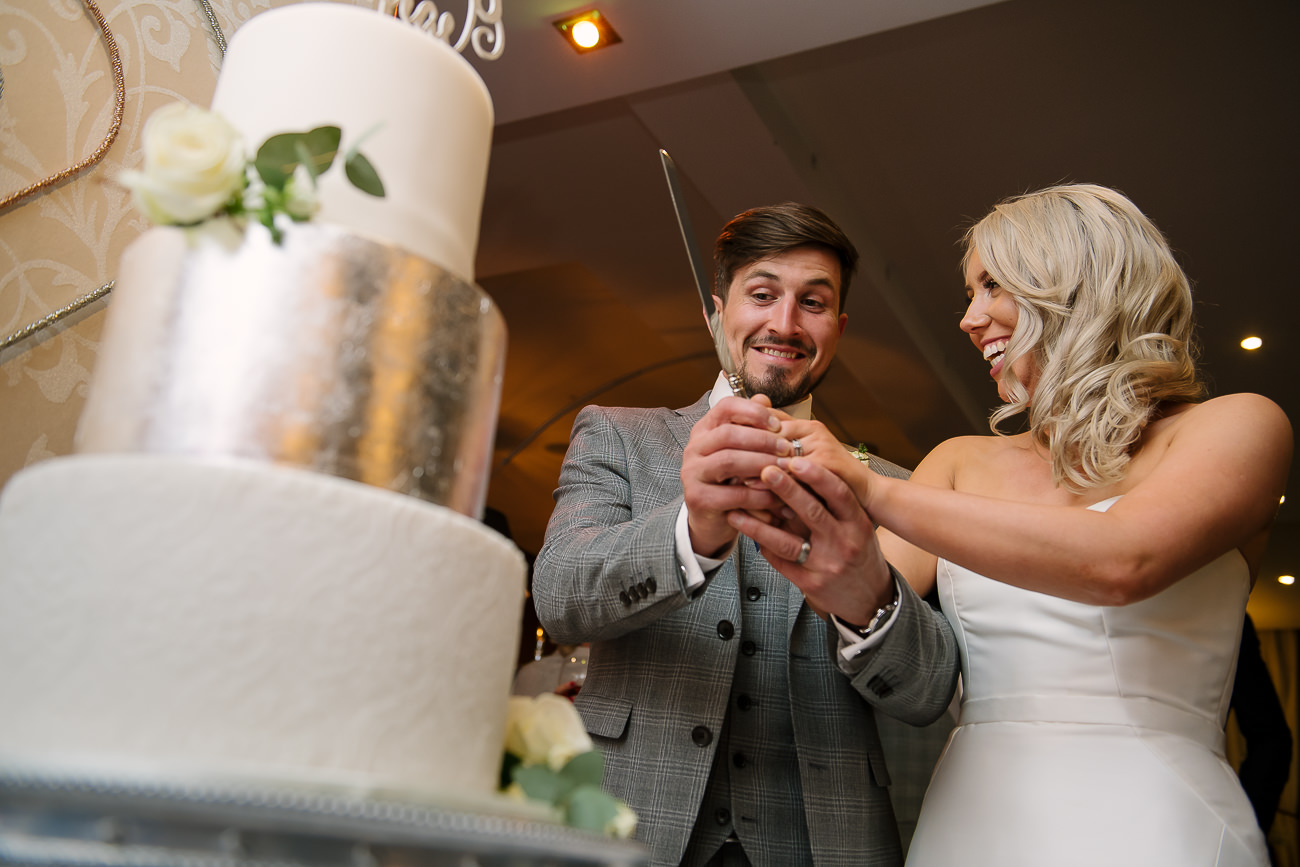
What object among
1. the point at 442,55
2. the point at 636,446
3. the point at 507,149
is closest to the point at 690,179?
the point at 507,149

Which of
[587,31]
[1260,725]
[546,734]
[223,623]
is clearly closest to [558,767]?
[546,734]

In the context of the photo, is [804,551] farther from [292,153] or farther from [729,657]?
[292,153]

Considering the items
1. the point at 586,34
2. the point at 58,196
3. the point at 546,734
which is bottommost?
the point at 546,734

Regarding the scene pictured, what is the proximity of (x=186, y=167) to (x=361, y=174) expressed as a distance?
13cm

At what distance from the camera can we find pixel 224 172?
77 centimetres

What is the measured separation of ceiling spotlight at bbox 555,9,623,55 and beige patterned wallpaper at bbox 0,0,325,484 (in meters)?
2.35

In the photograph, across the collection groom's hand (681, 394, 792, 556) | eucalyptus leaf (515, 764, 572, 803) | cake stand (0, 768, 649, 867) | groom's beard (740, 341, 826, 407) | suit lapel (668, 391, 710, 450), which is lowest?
cake stand (0, 768, 649, 867)

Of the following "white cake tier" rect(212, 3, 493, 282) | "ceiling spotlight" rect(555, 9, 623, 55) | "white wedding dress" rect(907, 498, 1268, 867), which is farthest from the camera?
"ceiling spotlight" rect(555, 9, 623, 55)

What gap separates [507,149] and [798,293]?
2.91 metres

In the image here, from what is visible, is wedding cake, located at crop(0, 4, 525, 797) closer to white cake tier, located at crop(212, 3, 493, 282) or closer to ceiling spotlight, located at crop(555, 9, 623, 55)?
white cake tier, located at crop(212, 3, 493, 282)

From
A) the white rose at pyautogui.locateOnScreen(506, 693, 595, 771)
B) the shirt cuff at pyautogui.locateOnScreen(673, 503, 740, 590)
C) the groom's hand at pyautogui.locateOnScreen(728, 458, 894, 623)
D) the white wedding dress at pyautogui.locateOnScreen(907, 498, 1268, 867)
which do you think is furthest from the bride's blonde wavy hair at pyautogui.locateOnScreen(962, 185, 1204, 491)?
the white rose at pyautogui.locateOnScreen(506, 693, 595, 771)

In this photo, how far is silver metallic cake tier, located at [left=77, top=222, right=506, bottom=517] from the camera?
0.75 meters

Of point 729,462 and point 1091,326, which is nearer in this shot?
point 729,462

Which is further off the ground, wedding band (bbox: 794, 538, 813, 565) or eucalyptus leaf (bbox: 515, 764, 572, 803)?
wedding band (bbox: 794, 538, 813, 565)
